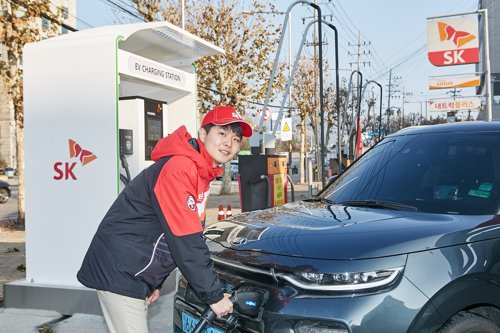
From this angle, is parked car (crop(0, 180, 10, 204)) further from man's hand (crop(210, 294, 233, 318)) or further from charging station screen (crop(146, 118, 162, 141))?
man's hand (crop(210, 294, 233, 318))

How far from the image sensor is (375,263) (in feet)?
8.15

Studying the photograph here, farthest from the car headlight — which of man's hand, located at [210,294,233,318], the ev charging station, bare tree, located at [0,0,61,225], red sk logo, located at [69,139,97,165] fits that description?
bare tree, located at [0,0,61,225]

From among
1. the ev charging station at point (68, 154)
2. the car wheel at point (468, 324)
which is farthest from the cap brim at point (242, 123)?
the ev charging station at point (68, 154)

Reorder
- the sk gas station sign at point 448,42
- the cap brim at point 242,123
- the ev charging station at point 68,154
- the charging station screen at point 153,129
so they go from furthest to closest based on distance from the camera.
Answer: the sk gas station sign at point 448,42, the charging station screen at point 153,129, the ev charging station at point 68,154, the cap brim at point 242,123

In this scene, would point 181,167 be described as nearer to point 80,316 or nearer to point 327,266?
point 327,266

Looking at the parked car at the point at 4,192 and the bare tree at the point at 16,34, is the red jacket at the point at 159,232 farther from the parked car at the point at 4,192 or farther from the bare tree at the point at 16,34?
the parked car at the point at 4,192

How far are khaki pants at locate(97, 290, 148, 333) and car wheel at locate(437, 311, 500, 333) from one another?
144cm

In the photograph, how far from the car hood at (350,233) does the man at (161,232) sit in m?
0.42

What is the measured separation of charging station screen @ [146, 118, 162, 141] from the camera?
6734 millimetres

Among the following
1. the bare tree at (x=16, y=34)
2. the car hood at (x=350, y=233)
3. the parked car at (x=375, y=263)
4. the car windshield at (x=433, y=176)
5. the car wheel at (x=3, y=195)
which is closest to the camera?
the parked car at (x=375, y=263)

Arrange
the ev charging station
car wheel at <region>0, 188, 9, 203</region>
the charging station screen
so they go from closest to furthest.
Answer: the ev charging station
the charging station screen
car wheel at <region>0, 188, 9, 203</region>

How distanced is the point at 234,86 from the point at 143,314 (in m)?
20.3

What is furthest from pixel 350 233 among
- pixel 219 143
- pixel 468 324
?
pixel 219 143

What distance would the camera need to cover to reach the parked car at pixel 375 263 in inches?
95.7
